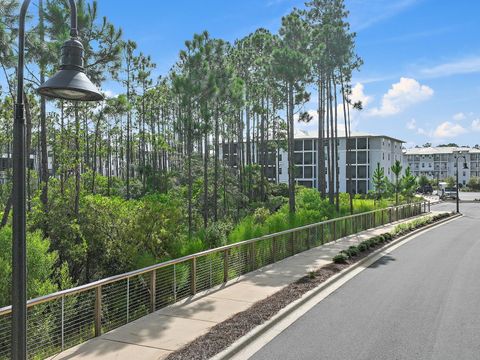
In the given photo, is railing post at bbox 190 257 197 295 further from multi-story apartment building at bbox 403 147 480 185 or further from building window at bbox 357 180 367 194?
multi-story apartment building at bbox 403 147 480 185

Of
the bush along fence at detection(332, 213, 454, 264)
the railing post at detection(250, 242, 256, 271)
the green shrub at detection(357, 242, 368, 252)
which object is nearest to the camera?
the railing post at detection(250, 242, 256, 271)

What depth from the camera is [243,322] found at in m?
8.38

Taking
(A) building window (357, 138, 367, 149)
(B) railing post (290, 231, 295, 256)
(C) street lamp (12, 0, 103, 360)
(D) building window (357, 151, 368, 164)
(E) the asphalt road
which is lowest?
(E) the asphalt road

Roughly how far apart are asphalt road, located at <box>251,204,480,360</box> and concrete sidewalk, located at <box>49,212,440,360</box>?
1306 mm

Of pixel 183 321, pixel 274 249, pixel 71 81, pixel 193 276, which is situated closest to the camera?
pixel 71 81

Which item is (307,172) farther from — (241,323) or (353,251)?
(241,323)

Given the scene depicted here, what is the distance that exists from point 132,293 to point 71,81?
6.24m

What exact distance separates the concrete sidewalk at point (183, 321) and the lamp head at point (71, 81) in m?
3.87

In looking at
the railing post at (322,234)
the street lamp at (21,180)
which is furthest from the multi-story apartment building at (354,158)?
the street lamp at (21,180)

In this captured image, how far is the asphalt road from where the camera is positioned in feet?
24.1

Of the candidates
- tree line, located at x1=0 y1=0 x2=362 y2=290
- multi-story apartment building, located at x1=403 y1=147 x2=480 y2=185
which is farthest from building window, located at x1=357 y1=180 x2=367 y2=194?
multi-story apartment building, located at x1=403 y1=147 x2=480 y2=185

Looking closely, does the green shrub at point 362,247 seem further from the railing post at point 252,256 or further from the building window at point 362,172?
the building window at point 362,172

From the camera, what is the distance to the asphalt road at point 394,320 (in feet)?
24.1

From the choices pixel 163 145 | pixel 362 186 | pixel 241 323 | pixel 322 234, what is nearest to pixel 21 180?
pixel 241 323
